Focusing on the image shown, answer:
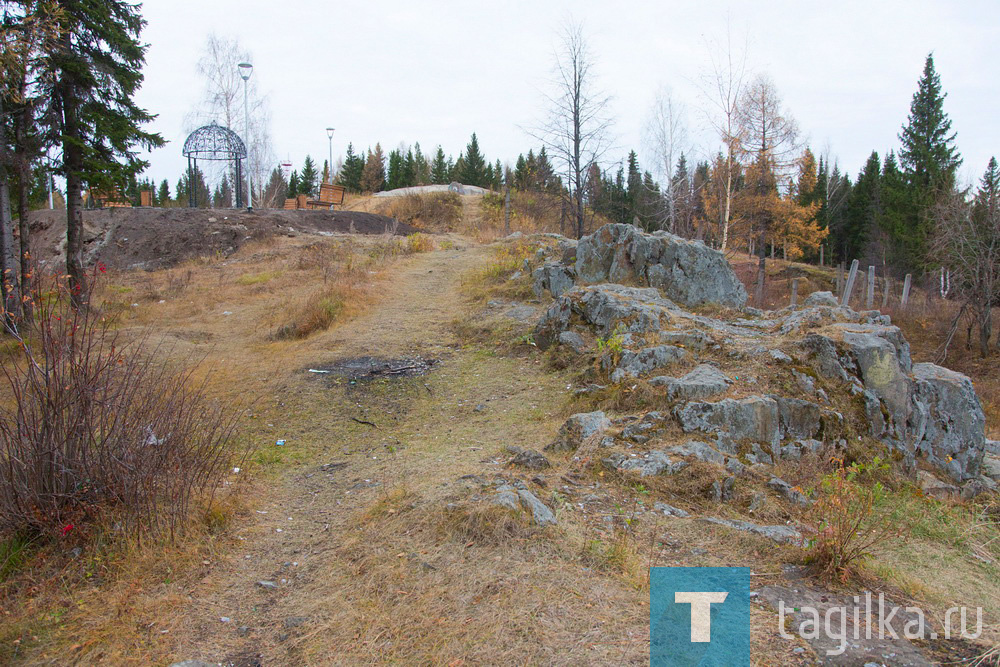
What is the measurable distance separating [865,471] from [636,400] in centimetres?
216

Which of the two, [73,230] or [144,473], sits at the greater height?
[73,230]

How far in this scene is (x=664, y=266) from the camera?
32.4 ft

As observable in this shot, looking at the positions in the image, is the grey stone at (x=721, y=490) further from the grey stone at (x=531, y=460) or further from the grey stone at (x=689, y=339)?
the grey stone at (x=689, y=339)

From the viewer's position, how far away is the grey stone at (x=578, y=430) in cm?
515

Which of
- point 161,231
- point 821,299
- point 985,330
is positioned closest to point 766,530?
point 821,299

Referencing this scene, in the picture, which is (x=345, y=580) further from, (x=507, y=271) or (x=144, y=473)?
(x=507, y=271)

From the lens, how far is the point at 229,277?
14062 millimetres

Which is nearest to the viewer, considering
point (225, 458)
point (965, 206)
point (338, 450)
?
point (225, 458)

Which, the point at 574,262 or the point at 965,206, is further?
the point at 965,206

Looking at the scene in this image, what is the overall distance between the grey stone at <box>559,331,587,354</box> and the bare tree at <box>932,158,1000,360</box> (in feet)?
43.8

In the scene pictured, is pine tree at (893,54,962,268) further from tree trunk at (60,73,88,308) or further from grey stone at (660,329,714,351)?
tree trunk at (60,73,88,308)

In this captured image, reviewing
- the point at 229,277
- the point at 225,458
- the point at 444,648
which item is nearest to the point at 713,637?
the point at 444,648

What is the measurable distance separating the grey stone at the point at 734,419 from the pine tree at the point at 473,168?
38.5m

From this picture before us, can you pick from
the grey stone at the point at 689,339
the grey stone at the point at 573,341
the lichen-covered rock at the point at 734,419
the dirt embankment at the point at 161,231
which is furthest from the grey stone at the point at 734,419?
the dirt embankment at the point at 161,231
